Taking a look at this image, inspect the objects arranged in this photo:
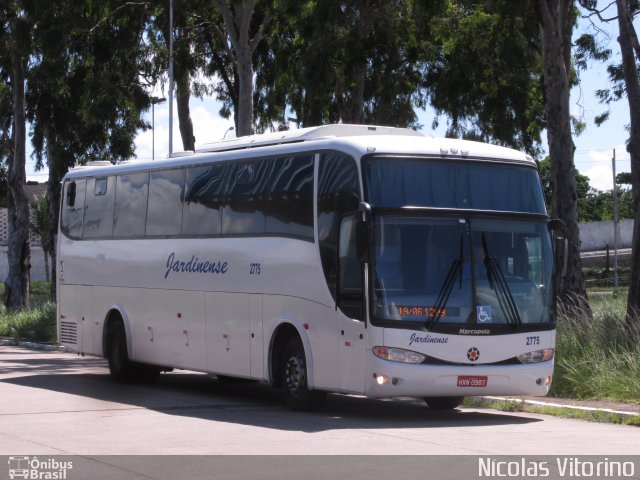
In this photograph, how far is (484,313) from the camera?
13625mm

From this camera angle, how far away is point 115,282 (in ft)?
64.2

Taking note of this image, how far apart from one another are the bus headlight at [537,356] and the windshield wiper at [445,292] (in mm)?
1265

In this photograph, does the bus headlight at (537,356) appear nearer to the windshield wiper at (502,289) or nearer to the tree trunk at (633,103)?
the windshield wiper at (502,289)

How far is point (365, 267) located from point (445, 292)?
3.27 feet

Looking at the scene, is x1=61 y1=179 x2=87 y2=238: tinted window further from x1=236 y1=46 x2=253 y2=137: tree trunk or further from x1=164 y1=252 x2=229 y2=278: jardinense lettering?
x1=236 y1=46 x2=253 y2=137: tree trunk

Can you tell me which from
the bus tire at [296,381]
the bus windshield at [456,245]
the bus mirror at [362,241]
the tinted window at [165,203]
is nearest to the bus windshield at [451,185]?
the bus windshield at [456,245]

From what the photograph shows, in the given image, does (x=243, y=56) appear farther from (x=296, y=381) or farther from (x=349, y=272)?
(x=349, y=272)

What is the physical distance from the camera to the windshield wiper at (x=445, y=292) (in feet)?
43.9

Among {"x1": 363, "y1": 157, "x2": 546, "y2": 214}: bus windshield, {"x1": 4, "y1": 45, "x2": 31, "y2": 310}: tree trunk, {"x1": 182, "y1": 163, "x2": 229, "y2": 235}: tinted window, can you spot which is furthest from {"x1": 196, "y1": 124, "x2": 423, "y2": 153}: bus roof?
{"x1": 4, "y1": 45, "x2": 31, "y2": 310}: tree trunk

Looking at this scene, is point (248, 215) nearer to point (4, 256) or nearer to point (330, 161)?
point (330, 161)

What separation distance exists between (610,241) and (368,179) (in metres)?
67.7

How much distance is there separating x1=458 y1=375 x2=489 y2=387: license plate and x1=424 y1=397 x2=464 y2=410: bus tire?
1928 millimetres
